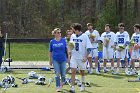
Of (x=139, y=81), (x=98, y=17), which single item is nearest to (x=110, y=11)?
(x=98, y=17)

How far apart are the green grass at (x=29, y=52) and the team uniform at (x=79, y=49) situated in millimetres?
11087

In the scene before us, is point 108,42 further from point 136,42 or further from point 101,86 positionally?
point 101,86

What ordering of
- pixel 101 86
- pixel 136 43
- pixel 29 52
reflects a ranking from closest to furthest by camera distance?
pixel 101 86 → pixel 136 43 → pixel 29 52

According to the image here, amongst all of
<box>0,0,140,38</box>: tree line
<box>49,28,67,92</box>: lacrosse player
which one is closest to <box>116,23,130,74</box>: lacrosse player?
<box>49,28,67,92</box>: lacrosse player

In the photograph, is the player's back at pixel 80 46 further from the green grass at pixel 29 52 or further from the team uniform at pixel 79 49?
the green grass at pixel 29 52

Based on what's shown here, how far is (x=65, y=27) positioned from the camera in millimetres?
42219

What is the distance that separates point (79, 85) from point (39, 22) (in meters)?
27.6

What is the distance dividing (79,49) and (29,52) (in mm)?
14595

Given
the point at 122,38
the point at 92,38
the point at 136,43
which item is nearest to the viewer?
the point at 136,43

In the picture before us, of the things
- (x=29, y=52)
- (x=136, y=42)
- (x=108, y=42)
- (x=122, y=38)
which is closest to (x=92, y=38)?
(x=108, y=42)

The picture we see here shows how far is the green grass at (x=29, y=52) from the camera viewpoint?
26.2m

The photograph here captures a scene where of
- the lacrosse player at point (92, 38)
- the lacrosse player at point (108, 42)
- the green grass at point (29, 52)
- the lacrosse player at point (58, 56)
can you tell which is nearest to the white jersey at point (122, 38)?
the lacrosse player at point (108, 42)

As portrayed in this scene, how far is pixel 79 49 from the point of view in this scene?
14797 mm

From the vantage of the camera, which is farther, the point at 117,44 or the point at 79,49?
the point at 117,44
